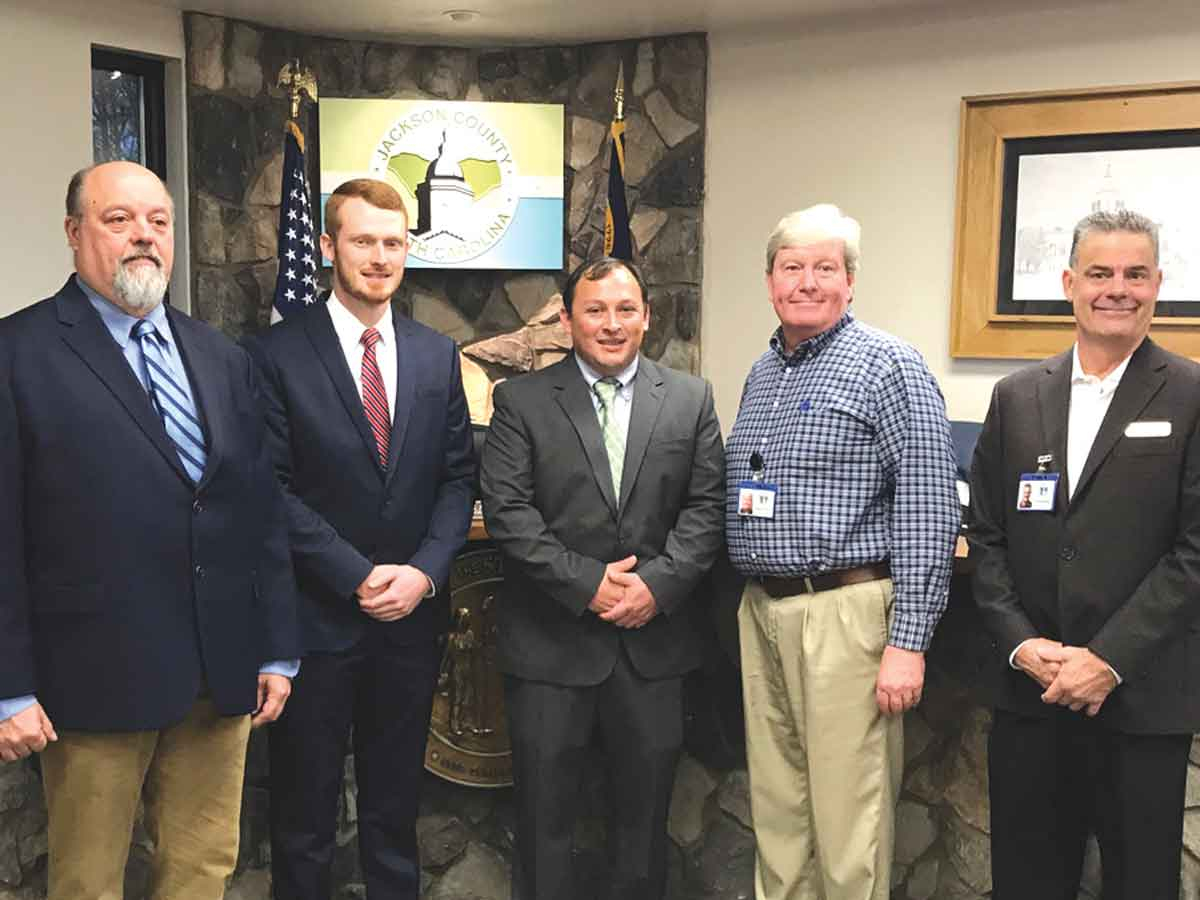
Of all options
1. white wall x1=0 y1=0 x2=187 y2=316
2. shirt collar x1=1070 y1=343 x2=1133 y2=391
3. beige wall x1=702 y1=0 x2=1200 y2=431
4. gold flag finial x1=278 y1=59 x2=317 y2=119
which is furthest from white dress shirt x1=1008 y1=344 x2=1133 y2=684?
gold flag finial x1=278 y1=59 x2=317 y2=119

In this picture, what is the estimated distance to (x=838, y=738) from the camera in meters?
2.19

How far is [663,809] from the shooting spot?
2.40m

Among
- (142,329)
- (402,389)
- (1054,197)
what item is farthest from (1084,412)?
(1054,197)

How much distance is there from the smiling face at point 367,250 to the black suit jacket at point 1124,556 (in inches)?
49.0

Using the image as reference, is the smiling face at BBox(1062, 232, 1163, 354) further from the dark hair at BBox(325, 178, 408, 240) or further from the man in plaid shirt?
the dark hair at BBox(325, 178, 408, 240)

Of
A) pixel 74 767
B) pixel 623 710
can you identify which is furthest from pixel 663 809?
pixel 74 767

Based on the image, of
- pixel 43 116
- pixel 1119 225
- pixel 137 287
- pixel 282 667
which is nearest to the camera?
pixel 137 287

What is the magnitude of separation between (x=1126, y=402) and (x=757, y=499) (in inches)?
26.4

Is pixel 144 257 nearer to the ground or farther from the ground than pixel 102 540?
farther from the ground

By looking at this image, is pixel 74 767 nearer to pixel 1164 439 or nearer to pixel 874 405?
pixel 874 405

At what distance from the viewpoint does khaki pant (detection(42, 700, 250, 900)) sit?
1890mm

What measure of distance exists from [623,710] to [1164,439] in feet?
3.67

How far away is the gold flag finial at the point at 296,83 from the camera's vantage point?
4707 mm

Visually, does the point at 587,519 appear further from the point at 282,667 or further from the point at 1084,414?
the point at 1084,414
